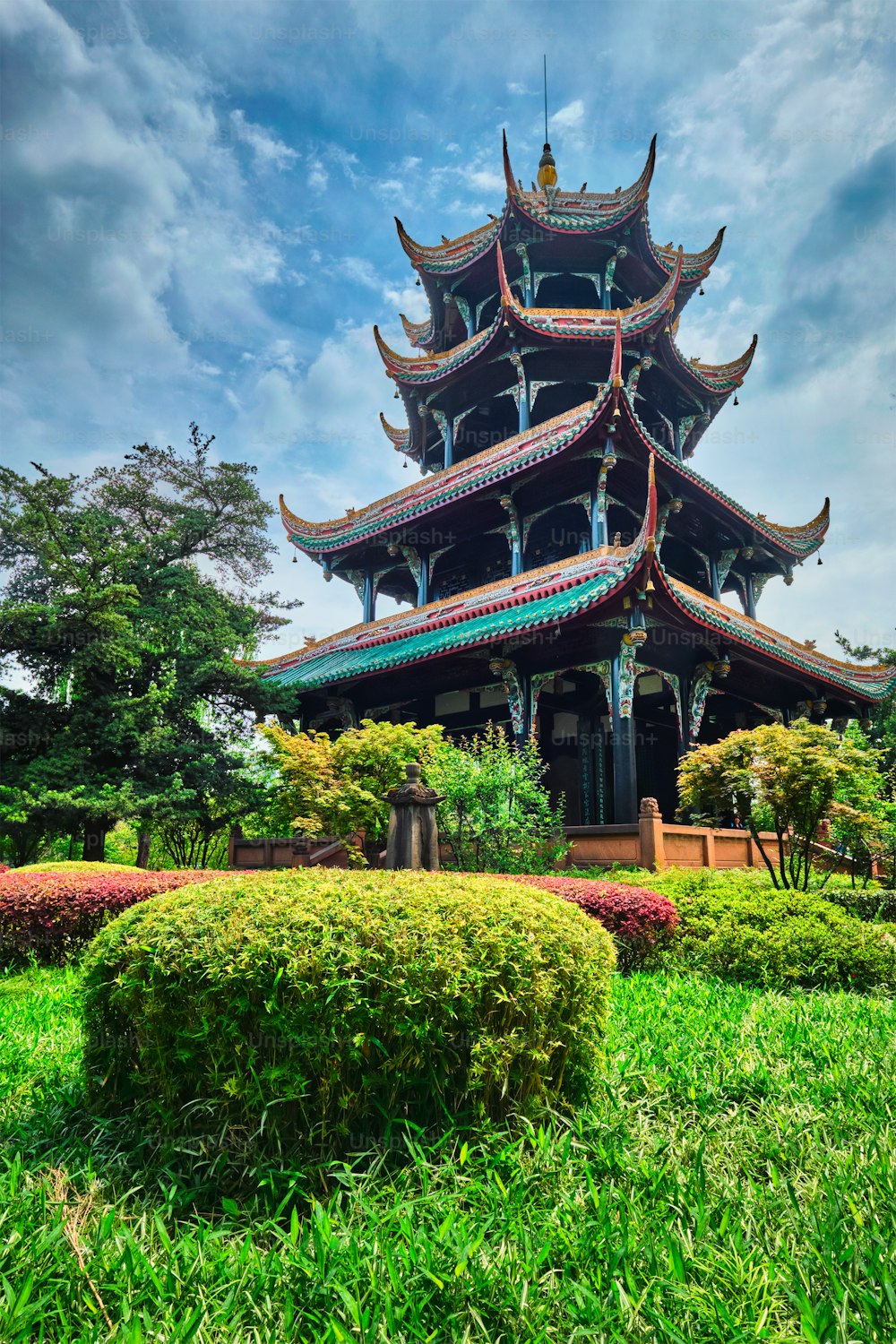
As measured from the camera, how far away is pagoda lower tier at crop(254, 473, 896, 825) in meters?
12.6

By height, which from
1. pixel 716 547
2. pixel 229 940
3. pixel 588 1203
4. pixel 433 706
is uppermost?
pixel 716 547

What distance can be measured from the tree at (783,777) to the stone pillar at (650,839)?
1.86ft

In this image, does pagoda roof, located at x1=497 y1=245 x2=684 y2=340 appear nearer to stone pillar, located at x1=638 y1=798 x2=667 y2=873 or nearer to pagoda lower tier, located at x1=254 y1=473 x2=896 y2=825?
pagoda lower tier, located at x1=254 y1=473 x2=896 y2=825

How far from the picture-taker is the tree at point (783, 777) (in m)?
8.42

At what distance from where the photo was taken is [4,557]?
1477 centimetres

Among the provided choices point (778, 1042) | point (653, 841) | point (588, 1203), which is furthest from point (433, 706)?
point (588, 1203)

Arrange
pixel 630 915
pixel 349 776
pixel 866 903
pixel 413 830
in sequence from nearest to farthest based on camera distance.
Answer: pixel 630 915
pixel 413 830
pixel 866 903
pixel 349 776

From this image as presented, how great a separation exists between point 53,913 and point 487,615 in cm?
925

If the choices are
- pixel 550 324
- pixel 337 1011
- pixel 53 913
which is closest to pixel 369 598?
pixel 550 324

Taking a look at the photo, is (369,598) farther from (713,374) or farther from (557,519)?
(713,374)

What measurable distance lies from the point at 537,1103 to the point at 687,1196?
28.2 inches

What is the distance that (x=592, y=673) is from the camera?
14.9 metres

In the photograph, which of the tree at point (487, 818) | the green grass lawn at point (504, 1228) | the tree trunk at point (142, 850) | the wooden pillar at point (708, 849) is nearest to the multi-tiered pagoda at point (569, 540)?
the wooden pillar at point (708, 849)

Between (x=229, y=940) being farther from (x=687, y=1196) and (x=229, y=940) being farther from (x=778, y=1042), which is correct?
(x=778, y=1042)
